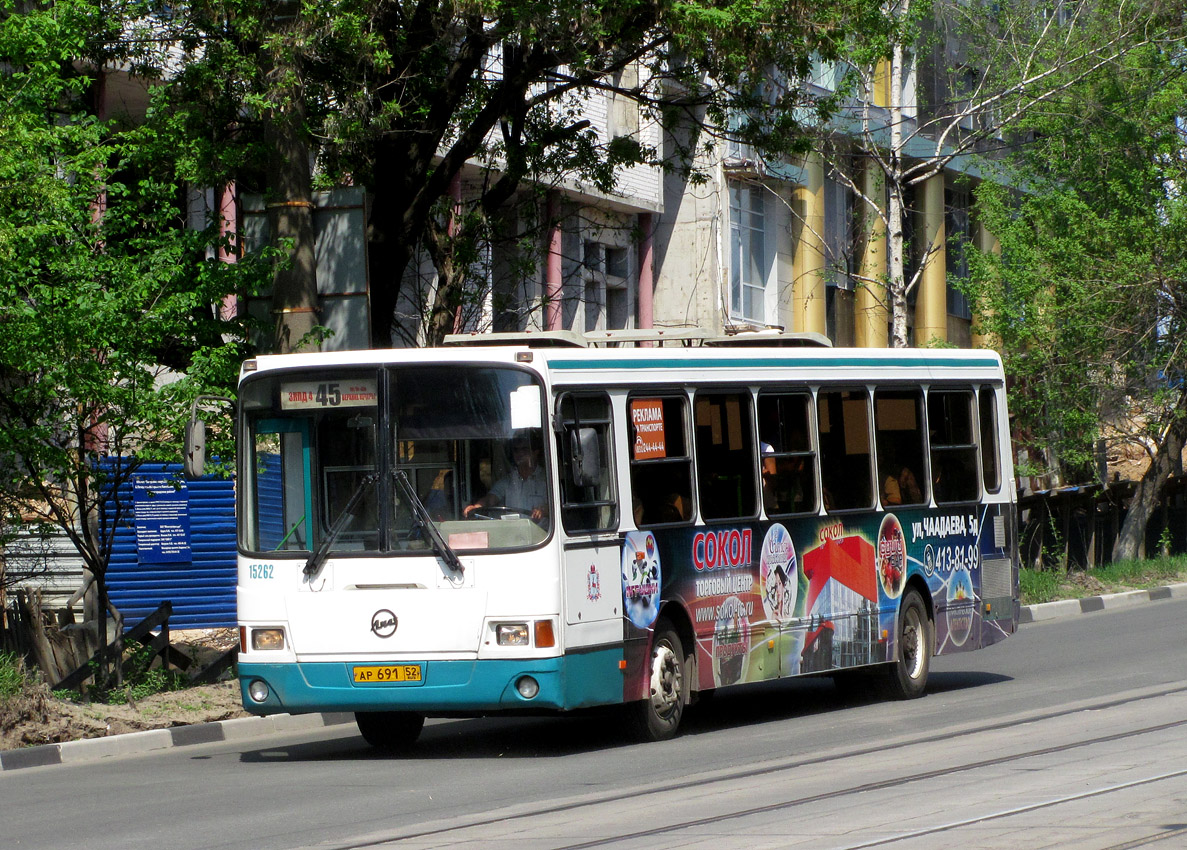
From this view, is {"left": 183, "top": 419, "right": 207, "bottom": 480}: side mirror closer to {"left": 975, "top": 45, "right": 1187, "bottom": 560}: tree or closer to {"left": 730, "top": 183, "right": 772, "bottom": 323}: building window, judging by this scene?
{"left": 975, "top": 45, "right": 1187, "bottom": 560}: tree

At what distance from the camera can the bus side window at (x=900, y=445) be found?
1418 centimetres

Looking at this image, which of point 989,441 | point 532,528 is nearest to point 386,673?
point 532,528

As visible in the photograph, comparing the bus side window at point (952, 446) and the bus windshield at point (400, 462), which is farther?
the bus side window at point (952, 446)

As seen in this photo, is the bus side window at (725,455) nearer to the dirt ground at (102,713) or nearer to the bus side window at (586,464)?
the bus side window at (586,464)

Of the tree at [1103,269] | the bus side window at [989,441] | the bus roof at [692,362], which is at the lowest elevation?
the bus side window at [989,441]

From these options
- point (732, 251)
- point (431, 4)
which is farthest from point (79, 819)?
point (732, 251)

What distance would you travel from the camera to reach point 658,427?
1220 cm

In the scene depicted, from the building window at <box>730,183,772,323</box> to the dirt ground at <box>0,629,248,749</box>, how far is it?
67.9 feet

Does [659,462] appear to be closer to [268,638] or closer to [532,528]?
[532,528]

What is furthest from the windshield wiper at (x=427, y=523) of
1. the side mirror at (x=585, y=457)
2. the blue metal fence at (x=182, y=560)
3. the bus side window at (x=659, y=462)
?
the blue metal fence at (x=182, y=560)

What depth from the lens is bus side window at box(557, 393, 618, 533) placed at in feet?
36.8

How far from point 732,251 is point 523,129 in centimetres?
1540

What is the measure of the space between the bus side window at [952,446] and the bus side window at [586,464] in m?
4.09

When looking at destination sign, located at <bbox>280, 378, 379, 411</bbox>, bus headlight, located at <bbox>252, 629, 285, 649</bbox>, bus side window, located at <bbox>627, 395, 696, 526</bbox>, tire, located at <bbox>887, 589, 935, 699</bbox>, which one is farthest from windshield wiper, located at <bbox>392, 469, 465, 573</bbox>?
tire, located at <bbox>887, 589, 935, 699</bbox>
